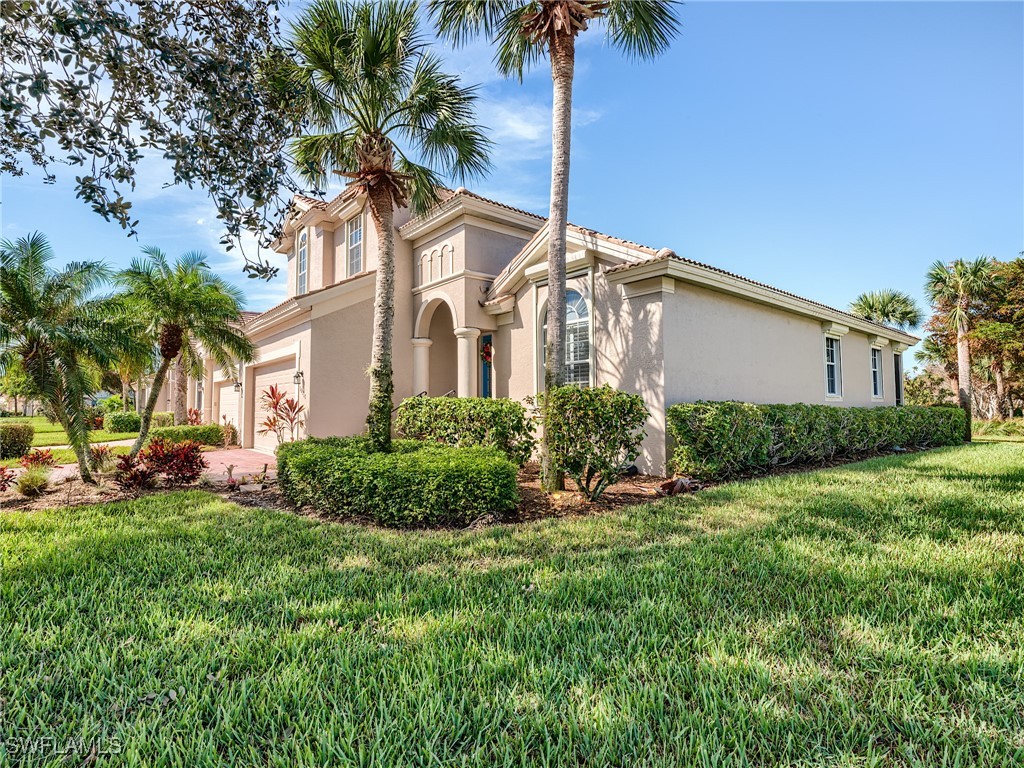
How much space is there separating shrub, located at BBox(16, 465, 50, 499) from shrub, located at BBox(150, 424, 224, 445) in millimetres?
10013

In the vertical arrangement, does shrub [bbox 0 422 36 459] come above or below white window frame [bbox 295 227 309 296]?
below

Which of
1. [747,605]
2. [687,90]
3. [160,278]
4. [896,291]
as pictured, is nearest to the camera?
[747,605]

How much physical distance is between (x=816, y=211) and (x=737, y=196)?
3718 millimetres

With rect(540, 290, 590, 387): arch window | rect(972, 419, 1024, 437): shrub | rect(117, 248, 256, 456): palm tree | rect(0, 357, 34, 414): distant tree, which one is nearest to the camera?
rect(0, 357, 34, 414): distant tree

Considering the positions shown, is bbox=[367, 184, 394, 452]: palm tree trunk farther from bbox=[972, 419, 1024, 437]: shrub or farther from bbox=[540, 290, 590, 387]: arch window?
bbox=[972, 419, 1024, 437]: shrub

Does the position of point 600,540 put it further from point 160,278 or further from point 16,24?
point 160,278

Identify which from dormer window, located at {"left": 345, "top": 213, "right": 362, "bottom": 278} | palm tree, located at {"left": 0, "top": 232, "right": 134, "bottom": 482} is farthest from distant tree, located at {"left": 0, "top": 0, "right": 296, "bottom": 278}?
dormer window, located at {"left": 345, "top": 213, "right": 362, "bottom": 278}

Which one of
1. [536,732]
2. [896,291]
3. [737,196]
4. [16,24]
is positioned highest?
[896,291]

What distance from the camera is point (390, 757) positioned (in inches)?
91.4

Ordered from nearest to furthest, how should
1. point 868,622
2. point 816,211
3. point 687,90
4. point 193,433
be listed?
point 868,622 → point 687,90 → point 816,211 → point 193,433

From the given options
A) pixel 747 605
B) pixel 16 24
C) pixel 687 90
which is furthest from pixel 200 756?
pixel 687 90

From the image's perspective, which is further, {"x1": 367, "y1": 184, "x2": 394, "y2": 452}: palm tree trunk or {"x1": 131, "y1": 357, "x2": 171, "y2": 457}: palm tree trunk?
{"x1": 131, "y1": 357, "x2": 171, "y2": 457}: palm tree trunk

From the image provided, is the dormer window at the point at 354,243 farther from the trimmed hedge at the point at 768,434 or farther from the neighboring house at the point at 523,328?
the trimmed hedge at the point at 768,434

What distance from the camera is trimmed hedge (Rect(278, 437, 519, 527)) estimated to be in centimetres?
705
